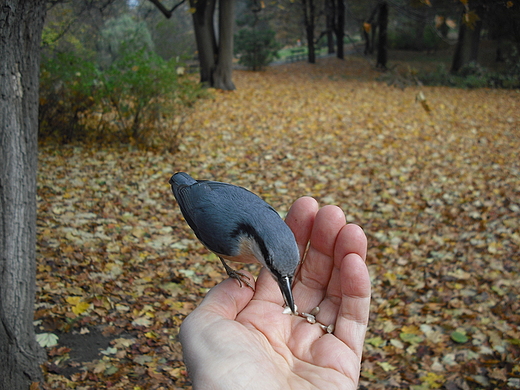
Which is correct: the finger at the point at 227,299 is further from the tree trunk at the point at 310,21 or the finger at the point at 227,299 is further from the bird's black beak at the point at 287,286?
the tree trunk at the point at 310,21

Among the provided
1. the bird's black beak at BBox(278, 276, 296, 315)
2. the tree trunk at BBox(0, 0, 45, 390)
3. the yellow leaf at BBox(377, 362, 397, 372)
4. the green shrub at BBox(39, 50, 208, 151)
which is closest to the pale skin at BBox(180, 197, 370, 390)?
the bird's black beak at BBox(278, 276, 296, 315)

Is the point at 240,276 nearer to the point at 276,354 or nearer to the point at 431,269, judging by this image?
the point at 276,354

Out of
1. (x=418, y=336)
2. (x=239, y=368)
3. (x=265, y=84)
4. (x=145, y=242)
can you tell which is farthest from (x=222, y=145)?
(x=265, y=84)

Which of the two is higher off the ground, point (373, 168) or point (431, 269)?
point (373, 168)

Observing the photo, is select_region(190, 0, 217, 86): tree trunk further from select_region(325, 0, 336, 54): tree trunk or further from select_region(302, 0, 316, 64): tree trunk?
select_region(302, 0, 316, 64): tree trunk

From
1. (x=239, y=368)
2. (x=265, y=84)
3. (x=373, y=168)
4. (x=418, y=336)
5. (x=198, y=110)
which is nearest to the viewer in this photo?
(x=239, y=368)

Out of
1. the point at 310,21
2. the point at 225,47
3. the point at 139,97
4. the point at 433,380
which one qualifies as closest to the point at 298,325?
the point at 433,380

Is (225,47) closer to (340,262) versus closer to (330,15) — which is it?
(330,15)
